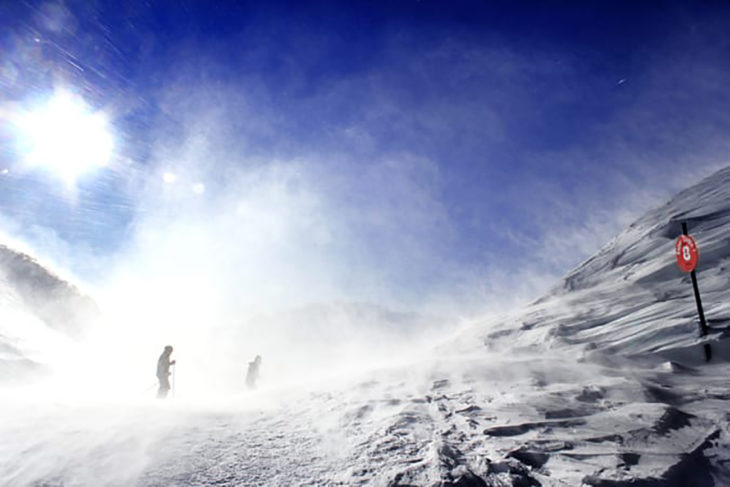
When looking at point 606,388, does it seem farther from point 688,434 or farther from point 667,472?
point 667,472

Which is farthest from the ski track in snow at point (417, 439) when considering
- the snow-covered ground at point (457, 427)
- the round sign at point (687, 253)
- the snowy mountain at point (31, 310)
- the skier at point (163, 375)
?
the snowy mountain at point (31, 310)

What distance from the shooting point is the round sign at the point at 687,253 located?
10820 mm

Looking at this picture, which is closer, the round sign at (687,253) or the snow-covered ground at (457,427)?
the snow-covered ground at (457,427)

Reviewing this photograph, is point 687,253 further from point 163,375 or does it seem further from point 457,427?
point 163,375

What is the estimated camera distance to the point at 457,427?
682 centimetres

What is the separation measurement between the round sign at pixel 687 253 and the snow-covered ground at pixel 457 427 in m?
1.50

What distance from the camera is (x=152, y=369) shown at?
4006 centimetres

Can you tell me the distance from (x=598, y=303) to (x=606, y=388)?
388 inches

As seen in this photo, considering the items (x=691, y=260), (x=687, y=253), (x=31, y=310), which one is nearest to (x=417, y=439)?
(x=691, y=260)

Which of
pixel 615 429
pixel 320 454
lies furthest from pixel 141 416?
pixel 615 429

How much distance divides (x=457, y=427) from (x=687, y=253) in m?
9.12

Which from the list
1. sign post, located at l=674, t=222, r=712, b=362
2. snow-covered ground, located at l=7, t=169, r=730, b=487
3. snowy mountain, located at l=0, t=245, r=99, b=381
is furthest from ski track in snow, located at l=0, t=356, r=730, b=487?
snowy mountain, located at l=0, t=245, r=99, b=381

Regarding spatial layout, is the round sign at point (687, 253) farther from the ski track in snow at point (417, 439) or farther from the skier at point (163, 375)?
the skier at point (163, 375)

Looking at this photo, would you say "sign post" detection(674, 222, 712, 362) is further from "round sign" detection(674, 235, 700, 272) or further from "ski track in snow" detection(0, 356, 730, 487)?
"ski track in snow" detection(0, 356, 730, 487)
